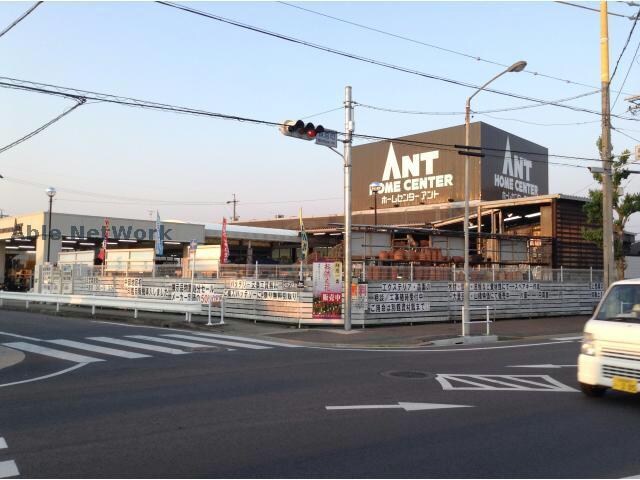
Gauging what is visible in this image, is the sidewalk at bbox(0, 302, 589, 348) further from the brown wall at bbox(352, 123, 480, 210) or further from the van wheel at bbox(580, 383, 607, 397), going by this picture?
the brown wall at bbox(352, 123, 480, 210)

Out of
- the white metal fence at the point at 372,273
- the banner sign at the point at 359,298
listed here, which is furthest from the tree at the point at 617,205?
the banner sign at the point at 359,298

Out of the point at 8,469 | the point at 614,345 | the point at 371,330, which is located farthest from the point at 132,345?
the point at 614,345

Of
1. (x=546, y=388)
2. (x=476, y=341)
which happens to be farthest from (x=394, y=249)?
(x=546, y=388)

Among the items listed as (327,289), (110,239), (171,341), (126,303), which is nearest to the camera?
(171,341)

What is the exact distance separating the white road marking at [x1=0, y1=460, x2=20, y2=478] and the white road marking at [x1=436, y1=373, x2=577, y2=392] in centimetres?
652

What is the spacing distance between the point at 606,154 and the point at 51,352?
20.3m

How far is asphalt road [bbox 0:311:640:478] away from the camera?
5.71 meters

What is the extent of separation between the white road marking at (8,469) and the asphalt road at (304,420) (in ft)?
0.06

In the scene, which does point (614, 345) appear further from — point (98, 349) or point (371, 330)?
point (371, 330)

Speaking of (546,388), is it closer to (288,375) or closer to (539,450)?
(539,450)

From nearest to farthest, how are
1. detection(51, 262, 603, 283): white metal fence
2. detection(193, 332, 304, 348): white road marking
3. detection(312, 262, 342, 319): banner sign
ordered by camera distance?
detection(193, 332, 304, 348): white road marking < detection(312, 262, 342, 319): banner sign < detection(51, 262, 603, 283): white metal fence

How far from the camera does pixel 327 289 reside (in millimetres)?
21062

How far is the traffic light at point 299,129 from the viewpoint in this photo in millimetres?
17094

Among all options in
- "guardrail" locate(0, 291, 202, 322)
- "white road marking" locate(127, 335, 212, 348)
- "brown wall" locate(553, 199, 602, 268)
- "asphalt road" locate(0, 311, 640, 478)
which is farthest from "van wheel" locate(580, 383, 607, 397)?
"brown wall" locate(553, 199, 602, 268)
